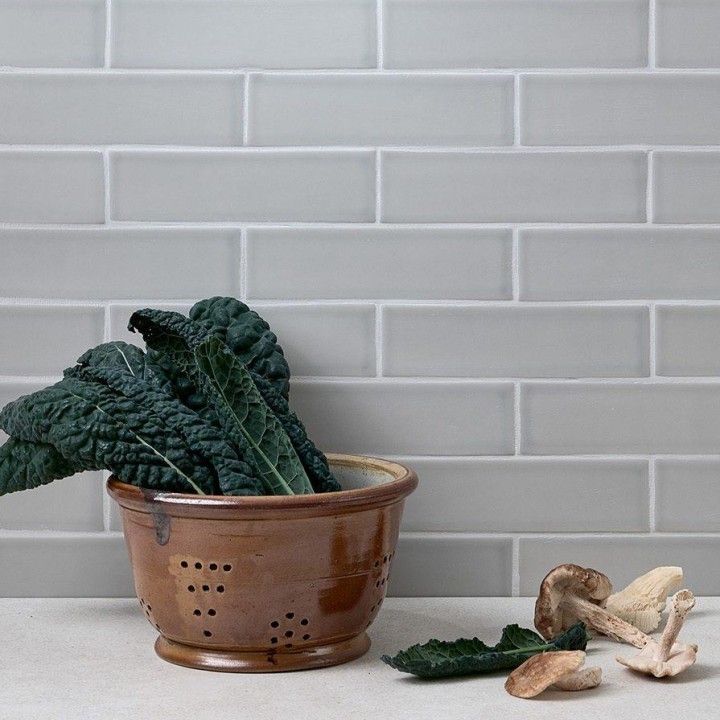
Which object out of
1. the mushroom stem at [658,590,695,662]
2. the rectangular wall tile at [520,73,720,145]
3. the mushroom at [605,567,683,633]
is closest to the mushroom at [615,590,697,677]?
the mushroom stem at [658,590,695,662]

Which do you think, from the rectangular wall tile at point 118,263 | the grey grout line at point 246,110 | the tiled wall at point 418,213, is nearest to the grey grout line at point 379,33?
the tiled wall at point 418,213

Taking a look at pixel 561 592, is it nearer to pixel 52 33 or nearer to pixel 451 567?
pixel 451 567

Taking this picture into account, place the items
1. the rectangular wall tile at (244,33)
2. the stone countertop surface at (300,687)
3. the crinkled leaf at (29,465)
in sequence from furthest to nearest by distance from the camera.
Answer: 1. the rectangular wall tile at (244,33)
2. the crinkled leaf at (29,465)
3. the stone countertop surface at (300,687)

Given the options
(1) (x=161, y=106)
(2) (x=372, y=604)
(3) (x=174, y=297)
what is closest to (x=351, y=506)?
(2) (x=372, y=604)

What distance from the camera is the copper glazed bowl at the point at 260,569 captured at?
2.57ft

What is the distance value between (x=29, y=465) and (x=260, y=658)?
10.7 inches

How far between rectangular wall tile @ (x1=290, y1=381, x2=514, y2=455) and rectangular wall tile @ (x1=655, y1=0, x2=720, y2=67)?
402 mm

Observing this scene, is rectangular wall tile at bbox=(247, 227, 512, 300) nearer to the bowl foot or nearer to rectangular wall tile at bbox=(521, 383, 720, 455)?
rectangular wall tile at bbox=(521, 383, 720, 455)

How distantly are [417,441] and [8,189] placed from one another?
0.52 m

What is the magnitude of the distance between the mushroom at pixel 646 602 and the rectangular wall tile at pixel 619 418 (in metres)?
0.16

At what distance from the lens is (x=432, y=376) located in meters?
1.06

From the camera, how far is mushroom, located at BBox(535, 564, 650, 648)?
2.92 feet

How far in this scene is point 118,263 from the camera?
106 centimetres

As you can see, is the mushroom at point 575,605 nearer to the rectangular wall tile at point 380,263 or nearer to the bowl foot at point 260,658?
the bowl foot at point 260,658
